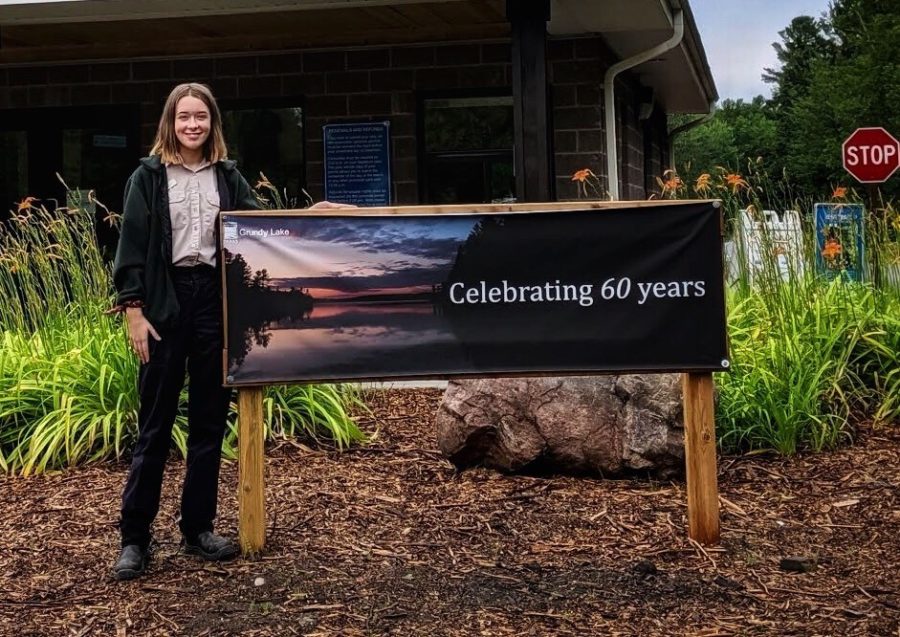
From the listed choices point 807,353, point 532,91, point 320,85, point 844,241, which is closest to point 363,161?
point 320,85

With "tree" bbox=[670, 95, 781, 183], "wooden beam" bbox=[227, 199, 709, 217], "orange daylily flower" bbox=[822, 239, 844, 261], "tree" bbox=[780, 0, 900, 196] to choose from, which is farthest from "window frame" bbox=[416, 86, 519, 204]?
"tree" bbox=[670, 95, 781, 183]

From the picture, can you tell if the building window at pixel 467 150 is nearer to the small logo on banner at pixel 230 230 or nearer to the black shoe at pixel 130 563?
the small logo on banner at pixel 230 230

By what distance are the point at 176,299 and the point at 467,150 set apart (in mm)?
6846

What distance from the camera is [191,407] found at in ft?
14.2

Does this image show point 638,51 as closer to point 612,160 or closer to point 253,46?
point 612,160

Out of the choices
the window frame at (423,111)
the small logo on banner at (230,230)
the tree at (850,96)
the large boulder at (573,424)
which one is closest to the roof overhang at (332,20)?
the window frame at (423,111)

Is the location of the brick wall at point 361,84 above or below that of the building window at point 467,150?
above

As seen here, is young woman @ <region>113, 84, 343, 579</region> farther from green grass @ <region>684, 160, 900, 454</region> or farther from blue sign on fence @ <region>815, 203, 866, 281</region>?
blue sign on fence @ <region>815, 203, 866, 281</region>

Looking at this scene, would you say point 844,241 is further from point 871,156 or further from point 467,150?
point 871,156

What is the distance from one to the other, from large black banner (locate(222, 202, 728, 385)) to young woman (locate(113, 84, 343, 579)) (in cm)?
26

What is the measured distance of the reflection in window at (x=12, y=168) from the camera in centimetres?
1147

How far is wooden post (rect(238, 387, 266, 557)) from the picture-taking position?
434 centimetres

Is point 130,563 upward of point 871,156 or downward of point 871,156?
downward

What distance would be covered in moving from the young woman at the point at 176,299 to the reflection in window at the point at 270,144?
6721mm
